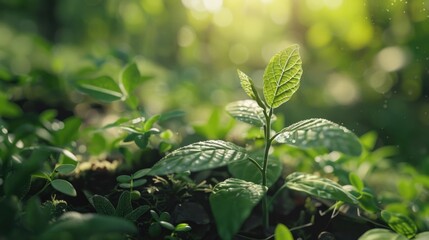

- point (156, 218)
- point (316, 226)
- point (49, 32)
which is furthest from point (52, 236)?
point (49, 32)

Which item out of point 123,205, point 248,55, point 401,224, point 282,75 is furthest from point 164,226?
point 248,55

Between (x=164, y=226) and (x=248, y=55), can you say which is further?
(x=248, y=55)

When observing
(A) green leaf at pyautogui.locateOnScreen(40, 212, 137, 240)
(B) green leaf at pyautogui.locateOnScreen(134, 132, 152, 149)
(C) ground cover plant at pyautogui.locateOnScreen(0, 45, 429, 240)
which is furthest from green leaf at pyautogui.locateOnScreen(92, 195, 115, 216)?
(A) green leaf at pyautogui.locateOnScreen(40, 212, 137, 240)

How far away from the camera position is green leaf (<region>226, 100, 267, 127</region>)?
88 centimetres

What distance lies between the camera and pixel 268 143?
82 cm

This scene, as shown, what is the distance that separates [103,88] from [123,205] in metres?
0.39

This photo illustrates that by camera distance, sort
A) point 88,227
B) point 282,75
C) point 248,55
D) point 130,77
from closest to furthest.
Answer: point 88,227, point 282,75, point 130,77, point 248,55

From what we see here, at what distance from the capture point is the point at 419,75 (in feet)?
11.3

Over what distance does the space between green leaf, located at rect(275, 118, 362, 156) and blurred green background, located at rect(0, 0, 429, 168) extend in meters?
0.86

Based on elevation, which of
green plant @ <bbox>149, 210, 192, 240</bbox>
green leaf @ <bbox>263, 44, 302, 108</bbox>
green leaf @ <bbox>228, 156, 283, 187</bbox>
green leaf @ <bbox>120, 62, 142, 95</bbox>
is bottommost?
green plant @ <bbox>149, 210, 192, 240</bbox>

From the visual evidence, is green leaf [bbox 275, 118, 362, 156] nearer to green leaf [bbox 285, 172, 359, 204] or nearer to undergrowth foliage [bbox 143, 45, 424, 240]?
undergrowth foliage [bbox 143, 45, 424, 240]

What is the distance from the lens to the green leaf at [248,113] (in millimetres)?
885

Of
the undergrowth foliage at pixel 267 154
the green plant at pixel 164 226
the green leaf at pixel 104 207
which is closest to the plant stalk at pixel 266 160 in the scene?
the undergrowth foliage at pixel 267 154

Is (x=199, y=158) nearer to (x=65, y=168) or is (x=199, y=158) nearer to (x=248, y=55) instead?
(x=65, y=168)
